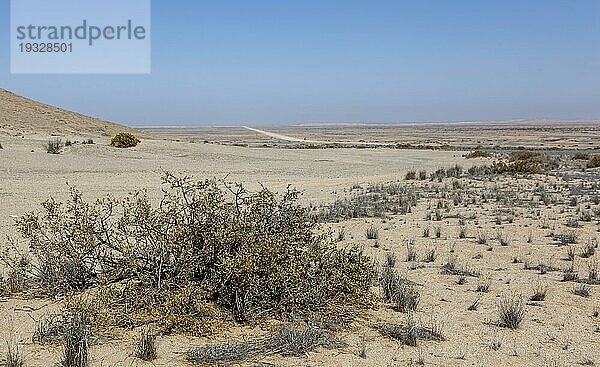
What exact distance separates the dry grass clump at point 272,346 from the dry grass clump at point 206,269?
0.49 metres

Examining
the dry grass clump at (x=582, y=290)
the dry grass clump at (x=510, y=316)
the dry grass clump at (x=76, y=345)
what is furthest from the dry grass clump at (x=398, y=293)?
the dry grass clump at (x=76, y=345)

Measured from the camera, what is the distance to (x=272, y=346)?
5801mm

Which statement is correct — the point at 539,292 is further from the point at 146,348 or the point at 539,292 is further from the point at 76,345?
the point at 76,345

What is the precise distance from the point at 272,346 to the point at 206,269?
1349 mm

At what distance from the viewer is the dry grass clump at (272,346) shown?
5484 mm

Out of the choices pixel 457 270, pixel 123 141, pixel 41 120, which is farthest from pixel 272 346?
pixel 41 120

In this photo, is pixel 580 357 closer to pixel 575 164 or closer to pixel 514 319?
pixel 514 319

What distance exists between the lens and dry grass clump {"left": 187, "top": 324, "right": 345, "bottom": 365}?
5.48 m

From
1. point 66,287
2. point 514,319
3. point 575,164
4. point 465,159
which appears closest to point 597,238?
point 514,319

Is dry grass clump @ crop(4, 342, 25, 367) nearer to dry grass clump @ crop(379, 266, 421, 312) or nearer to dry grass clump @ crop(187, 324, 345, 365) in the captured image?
dry grass clump @ crop(187, 324, 345, 365)

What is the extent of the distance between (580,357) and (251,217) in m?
3.62

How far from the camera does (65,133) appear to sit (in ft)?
156

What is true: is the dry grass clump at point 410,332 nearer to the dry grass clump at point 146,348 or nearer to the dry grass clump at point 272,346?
the dry grass clump at point 272,346

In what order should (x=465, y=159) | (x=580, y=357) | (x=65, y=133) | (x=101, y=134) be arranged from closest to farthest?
(x=580, y=357), (x=465, y=159), (x=65, y=133), (x=101, y=134)
